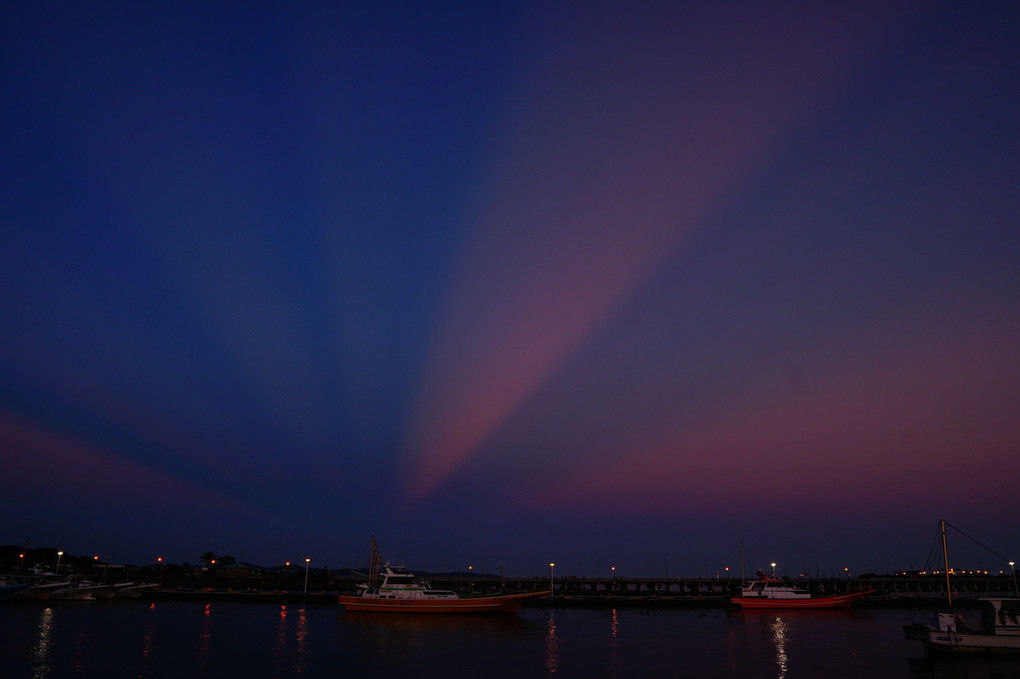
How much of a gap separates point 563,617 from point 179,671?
163 ft

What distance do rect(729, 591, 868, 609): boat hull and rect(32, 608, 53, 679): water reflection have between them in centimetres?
7739

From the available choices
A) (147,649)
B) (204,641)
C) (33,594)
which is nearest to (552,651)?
(204,641)

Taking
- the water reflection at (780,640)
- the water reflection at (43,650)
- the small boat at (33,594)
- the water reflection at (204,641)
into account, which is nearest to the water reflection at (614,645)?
the water reflection at (780,640)

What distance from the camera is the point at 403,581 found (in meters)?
76.9

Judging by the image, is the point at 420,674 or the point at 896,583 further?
the point at 896,583

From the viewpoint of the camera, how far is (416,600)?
7331cm

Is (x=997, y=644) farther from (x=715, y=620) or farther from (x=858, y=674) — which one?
(x=715, y=620)

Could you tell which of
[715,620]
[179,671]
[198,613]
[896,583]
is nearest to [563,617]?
[715,620]

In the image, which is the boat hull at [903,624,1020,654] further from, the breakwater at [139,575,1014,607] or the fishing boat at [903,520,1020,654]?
the breakwater at [139,575,1014,607]

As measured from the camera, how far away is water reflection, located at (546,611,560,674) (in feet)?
133

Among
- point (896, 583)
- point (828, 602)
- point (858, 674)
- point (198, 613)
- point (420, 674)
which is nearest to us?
point (420, 674)

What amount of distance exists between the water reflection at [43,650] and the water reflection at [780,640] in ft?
132

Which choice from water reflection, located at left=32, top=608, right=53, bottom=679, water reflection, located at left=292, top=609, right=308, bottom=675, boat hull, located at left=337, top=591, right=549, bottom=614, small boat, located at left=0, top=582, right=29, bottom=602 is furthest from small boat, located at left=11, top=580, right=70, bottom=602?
boat hull, located at left=337, top=591, right=549, bottom=614

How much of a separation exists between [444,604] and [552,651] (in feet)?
92.0
